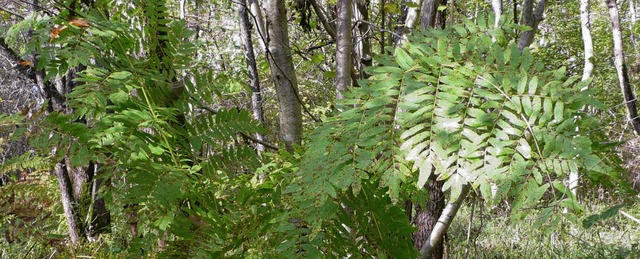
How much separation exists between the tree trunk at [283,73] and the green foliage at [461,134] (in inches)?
25.0

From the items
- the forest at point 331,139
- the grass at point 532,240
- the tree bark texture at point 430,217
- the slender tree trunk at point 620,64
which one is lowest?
the grass at point 532,240

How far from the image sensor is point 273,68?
75.1 inches

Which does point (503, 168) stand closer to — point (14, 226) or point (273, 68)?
point (273, 68)

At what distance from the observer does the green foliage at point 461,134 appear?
3.34 feet

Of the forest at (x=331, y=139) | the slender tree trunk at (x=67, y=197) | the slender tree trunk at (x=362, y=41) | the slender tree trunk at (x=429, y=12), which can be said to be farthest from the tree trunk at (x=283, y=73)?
the slender tree trunk at (x=67, y=197)

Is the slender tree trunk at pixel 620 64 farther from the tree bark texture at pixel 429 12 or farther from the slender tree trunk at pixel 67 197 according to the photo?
the slender tree trunk at pixel 67 197

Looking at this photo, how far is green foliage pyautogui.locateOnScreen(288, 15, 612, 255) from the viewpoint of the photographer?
3.34ft

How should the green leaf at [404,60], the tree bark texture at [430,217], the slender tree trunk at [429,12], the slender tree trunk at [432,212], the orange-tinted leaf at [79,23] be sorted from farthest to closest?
the tree bark texture at [430,217] → the slender tree trunk at [432,212] → the slender tree trunk at [429,12] → the orange-tinted leaf at [79,23] → the green leaf at [404,60]

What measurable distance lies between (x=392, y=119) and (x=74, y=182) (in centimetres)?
616

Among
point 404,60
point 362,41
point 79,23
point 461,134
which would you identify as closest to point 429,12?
point 362,41

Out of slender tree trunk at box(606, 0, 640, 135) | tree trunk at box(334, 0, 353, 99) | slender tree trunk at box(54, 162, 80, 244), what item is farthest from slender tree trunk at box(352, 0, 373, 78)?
slender tree trunk at box(54, 162, 80, 244)

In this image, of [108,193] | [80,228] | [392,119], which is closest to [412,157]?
[392,119]

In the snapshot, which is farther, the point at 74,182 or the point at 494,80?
the point at 74,182

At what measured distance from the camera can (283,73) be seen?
1.87 meters
